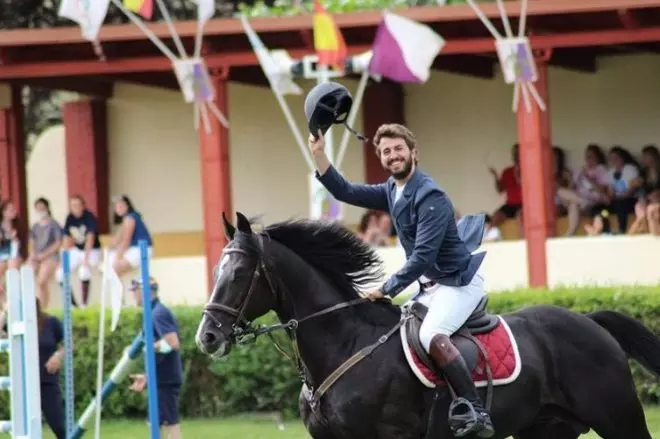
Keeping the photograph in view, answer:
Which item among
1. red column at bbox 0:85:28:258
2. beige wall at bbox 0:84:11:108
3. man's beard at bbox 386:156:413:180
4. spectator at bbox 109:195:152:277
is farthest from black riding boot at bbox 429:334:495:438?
beige wall at bbox 0:84:11:108

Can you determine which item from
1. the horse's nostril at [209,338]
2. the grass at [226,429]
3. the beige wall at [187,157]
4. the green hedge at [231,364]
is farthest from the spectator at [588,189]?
the horse's nostril at [209,338]

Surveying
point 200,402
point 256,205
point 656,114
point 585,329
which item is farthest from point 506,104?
point 585,329

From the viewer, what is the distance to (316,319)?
352 inches

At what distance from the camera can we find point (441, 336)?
888 cm

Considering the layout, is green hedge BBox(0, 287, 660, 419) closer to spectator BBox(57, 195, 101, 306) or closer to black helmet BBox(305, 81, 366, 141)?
spectator BBox(57, 195, 101, 306)

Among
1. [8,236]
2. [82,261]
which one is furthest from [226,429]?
[8,236]

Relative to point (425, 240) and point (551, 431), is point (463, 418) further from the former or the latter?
point (551, 431)

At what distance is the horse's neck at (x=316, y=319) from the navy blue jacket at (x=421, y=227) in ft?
0.99

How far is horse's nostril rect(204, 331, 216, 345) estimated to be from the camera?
8.42 meters

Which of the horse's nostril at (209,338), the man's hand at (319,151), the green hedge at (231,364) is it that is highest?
the man's hand at (319,151)

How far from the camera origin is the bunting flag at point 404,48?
720 inches

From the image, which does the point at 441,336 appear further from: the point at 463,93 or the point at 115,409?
the point at 463,93

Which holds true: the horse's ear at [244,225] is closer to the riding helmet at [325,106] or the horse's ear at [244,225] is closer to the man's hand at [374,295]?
the riding helmet at [325,106]

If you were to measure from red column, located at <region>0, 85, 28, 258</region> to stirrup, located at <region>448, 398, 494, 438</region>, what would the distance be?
49.4 ft
